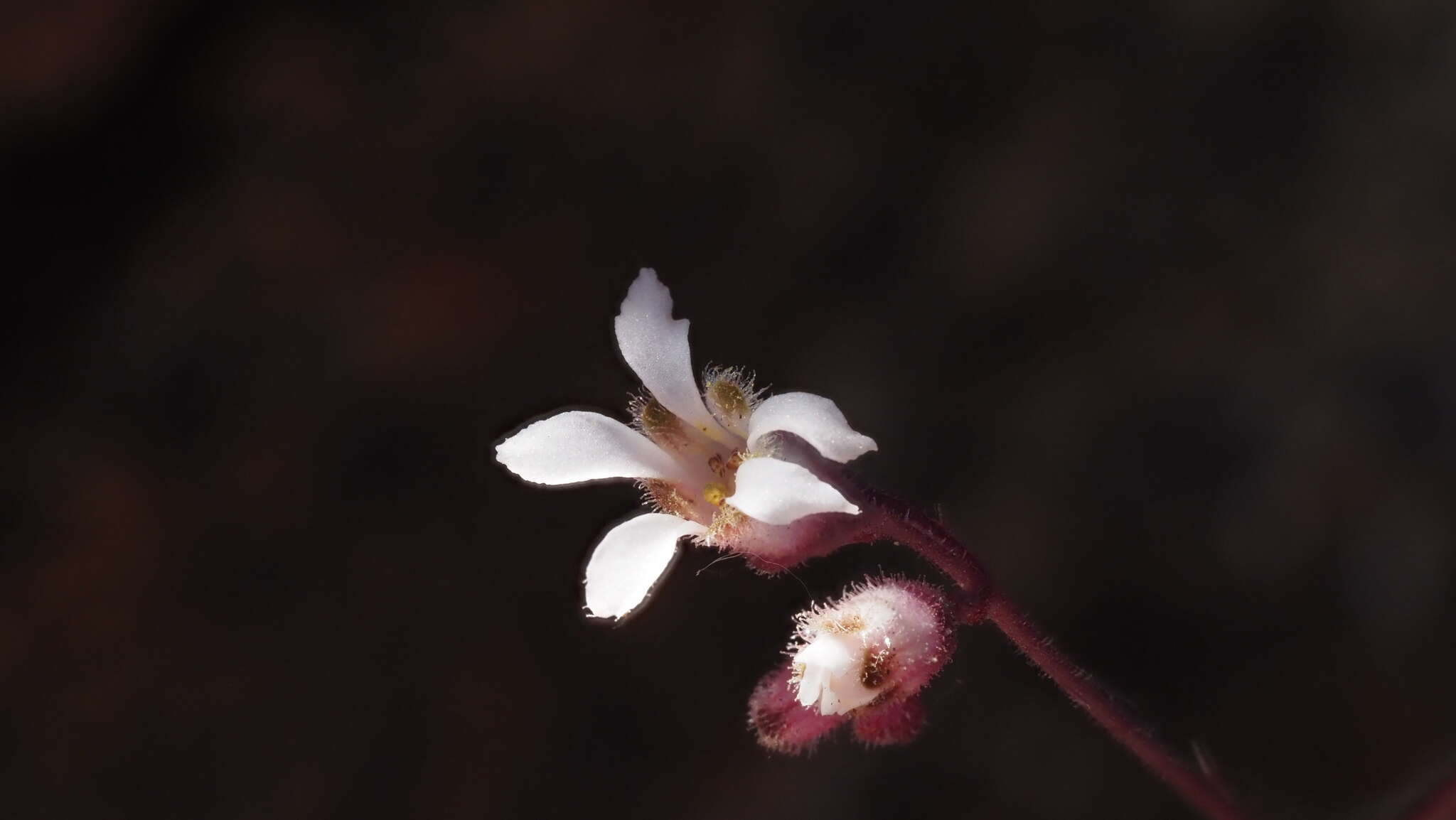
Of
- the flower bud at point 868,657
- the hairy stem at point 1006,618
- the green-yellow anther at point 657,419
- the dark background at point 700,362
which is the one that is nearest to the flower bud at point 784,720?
the flower bud at point 868,657

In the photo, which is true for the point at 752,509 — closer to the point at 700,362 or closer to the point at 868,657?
the point at 868,657

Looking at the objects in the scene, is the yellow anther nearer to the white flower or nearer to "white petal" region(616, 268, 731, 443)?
the white flower

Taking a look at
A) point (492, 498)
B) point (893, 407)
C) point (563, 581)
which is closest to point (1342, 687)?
point (893, 407)

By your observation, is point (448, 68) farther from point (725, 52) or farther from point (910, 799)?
point (910, 799)

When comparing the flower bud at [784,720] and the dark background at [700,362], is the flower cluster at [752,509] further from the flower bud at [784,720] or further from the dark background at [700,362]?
the dark background at [700,362]

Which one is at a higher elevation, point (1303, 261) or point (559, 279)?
point (559, 279)

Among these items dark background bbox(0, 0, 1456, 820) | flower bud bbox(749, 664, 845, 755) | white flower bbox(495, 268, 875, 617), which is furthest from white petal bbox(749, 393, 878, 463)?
dark background bbox(0, 0, 1456, 820)

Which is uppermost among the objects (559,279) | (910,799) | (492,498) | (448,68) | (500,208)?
(448,68)
